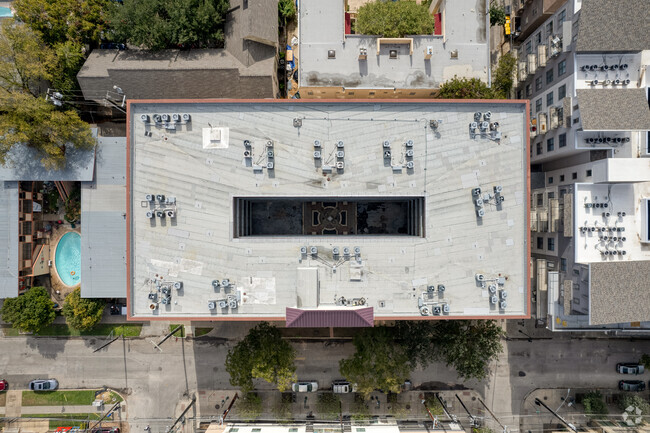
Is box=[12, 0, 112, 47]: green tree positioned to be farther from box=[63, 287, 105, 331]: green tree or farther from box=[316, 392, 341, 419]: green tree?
box=[316, 392, 341, 419]: green tree

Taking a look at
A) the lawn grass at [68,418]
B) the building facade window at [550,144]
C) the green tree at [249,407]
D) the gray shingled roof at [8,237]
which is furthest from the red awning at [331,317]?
the gray shingled roof at [8,237]

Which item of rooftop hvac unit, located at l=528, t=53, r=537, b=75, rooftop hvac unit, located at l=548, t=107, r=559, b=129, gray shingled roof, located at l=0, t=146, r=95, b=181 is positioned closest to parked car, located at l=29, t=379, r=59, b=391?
gray shingled roof, located at l=0, t=146, r=95, b=181

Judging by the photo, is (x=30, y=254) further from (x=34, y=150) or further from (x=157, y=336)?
(x=157, y=336)

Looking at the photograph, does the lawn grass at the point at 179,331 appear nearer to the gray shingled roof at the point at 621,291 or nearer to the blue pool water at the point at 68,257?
the blue pool water at the point at 68,257

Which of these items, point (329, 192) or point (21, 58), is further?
point (21, 58)

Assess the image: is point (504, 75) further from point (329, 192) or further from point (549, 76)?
point (329, 192)

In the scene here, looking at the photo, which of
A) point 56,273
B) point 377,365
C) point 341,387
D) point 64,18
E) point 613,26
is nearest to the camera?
point 613,26

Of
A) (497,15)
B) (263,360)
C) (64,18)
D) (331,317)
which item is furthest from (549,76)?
(64,18)
